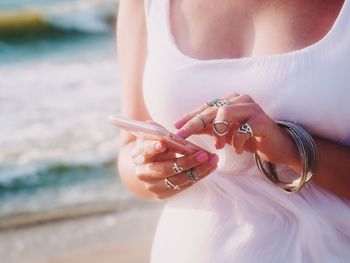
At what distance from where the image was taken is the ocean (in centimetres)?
543

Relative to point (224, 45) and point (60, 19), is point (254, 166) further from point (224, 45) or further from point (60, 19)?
point (60, 19)

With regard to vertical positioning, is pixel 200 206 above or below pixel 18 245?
above

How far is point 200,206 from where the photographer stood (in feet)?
5.66

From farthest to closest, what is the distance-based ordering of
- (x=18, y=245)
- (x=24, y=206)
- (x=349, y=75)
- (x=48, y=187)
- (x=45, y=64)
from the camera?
(x=45, y=64), (x=48, y=187), (x=24, y=206), (x=18, y=245), (x=349, y=75)

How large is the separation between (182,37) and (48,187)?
4151 millimetres

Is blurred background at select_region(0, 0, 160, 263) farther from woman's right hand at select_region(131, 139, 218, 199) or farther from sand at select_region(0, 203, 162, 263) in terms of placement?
woman's right hand at select_region(131, 139, 218, 199)

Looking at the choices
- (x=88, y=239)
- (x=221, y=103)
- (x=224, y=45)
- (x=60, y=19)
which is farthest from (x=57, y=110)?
(x=221, y=103)

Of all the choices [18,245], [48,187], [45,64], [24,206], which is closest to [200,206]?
[18,245]

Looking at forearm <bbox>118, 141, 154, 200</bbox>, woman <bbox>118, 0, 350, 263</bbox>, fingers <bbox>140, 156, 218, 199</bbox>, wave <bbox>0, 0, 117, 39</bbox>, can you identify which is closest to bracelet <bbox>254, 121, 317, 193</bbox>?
woman <bbox>118, 0, 350, 263</bbox>

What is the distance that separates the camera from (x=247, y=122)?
146cm

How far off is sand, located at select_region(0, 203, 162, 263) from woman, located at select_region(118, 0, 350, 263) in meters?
2.54

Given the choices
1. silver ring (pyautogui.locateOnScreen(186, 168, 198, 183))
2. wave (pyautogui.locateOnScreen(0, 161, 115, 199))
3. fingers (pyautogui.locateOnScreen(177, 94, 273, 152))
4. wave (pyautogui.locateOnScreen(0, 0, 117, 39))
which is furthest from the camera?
wave (pyautogui.locateOnScreen(0, 0, 117, 39))

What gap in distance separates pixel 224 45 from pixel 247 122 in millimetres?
312

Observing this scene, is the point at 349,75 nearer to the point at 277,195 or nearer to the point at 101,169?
the point at 277,195
